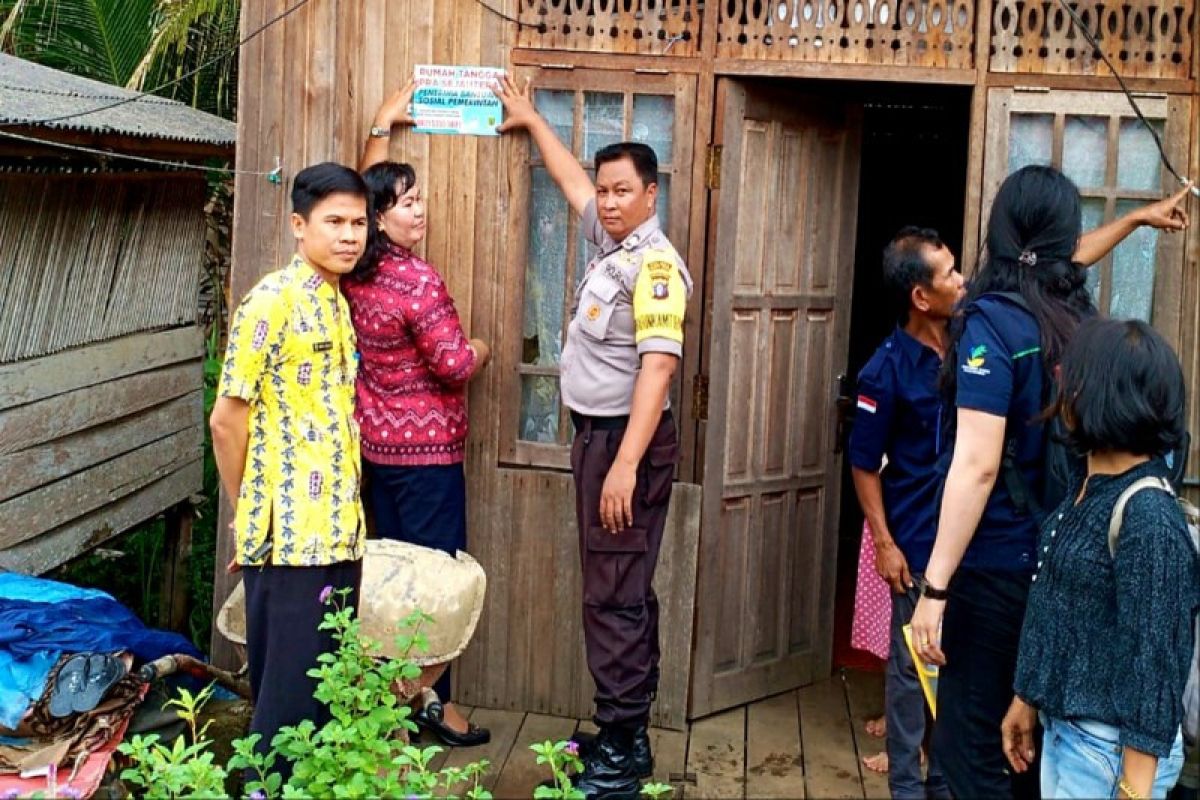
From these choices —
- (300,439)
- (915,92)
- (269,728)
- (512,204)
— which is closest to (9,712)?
(269,728)

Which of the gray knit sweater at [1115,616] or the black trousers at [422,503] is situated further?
the black trousers at [422,503]

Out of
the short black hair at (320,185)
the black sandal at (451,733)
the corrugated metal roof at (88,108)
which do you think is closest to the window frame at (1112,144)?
the short black hair at (320,185)

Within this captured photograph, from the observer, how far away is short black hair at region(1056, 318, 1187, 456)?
311 cm

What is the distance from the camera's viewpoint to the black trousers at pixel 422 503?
5316mm

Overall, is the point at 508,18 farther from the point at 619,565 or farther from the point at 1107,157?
the point at 1107,157

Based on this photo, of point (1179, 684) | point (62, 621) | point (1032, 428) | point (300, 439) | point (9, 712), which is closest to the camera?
point (1179, 684)

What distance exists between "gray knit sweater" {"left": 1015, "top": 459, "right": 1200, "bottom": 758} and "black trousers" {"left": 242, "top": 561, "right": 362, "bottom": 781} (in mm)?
1907

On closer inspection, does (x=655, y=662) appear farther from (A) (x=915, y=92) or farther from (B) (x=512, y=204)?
(A) (x=915, y=92)

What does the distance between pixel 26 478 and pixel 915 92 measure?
150 inches

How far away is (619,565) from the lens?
195 inches

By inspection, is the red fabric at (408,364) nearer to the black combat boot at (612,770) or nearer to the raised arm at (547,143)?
the raised arm at (547,143)

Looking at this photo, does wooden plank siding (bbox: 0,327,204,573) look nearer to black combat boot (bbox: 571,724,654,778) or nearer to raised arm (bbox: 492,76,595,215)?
raised arm (bbox: 492,76,595,215)

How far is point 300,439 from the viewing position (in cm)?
413

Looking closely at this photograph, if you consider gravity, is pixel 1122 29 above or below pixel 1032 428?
above
